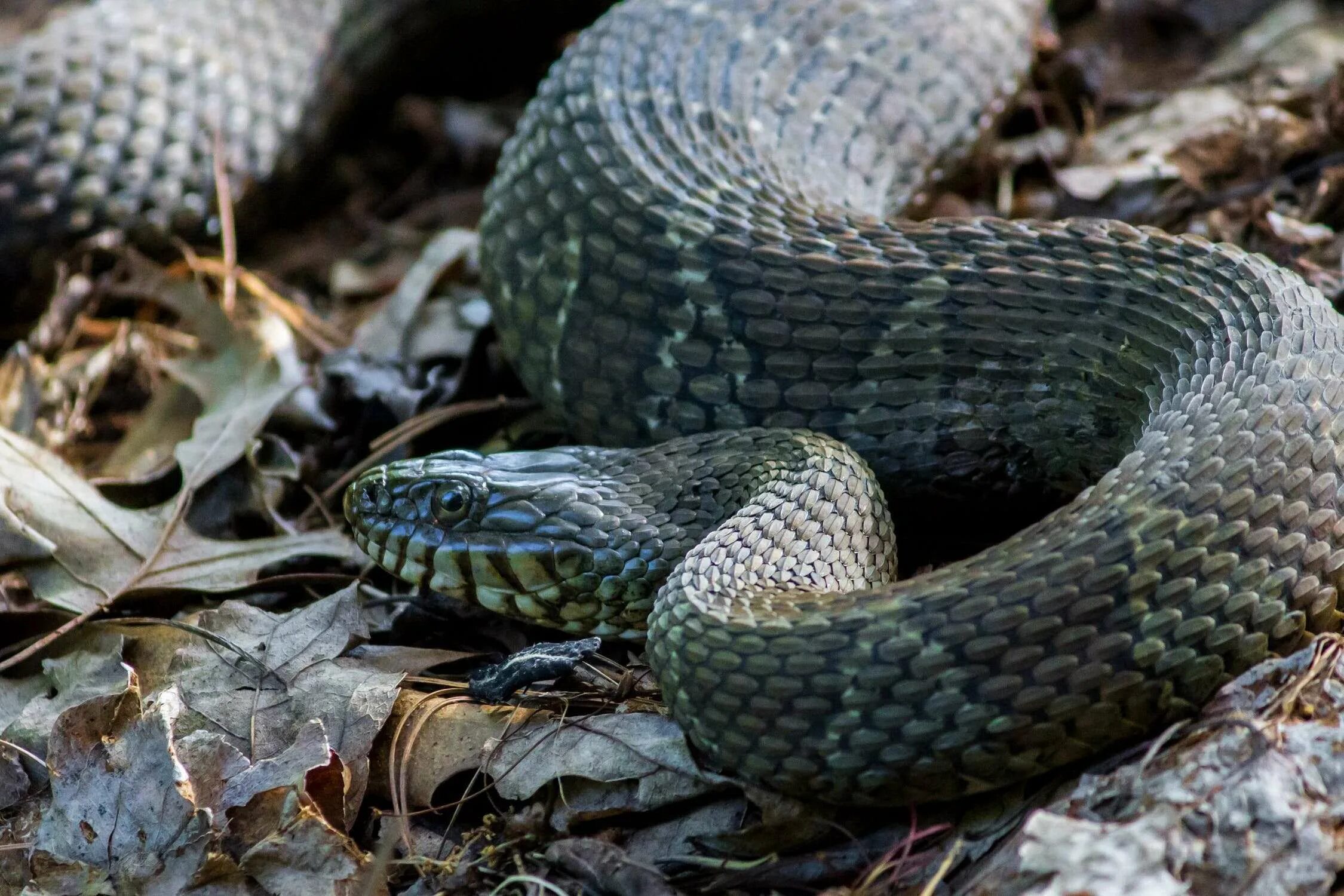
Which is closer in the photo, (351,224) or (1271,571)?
(1271,571)

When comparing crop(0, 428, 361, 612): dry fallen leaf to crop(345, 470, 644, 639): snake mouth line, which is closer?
crop(345, 470, 644, 639): snake mouth line

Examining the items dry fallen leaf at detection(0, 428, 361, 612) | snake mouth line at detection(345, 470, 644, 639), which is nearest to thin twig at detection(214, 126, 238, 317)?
dry fallen leaf at detection(0, 428, 361, 612)

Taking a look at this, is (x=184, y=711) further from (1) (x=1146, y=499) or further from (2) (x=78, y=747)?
(1) (x=1146, y=499)

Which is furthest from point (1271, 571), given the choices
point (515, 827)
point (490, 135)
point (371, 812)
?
point (490, 135)

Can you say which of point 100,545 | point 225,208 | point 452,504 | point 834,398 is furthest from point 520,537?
point 225,208

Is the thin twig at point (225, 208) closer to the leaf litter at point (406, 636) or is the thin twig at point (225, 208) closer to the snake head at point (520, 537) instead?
the leaf litter at point (406, 636)

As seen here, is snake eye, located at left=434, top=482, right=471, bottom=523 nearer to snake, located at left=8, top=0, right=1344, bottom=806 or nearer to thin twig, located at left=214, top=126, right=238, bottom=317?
snake, located at left=8, top=0, right=1344, bottom=806
